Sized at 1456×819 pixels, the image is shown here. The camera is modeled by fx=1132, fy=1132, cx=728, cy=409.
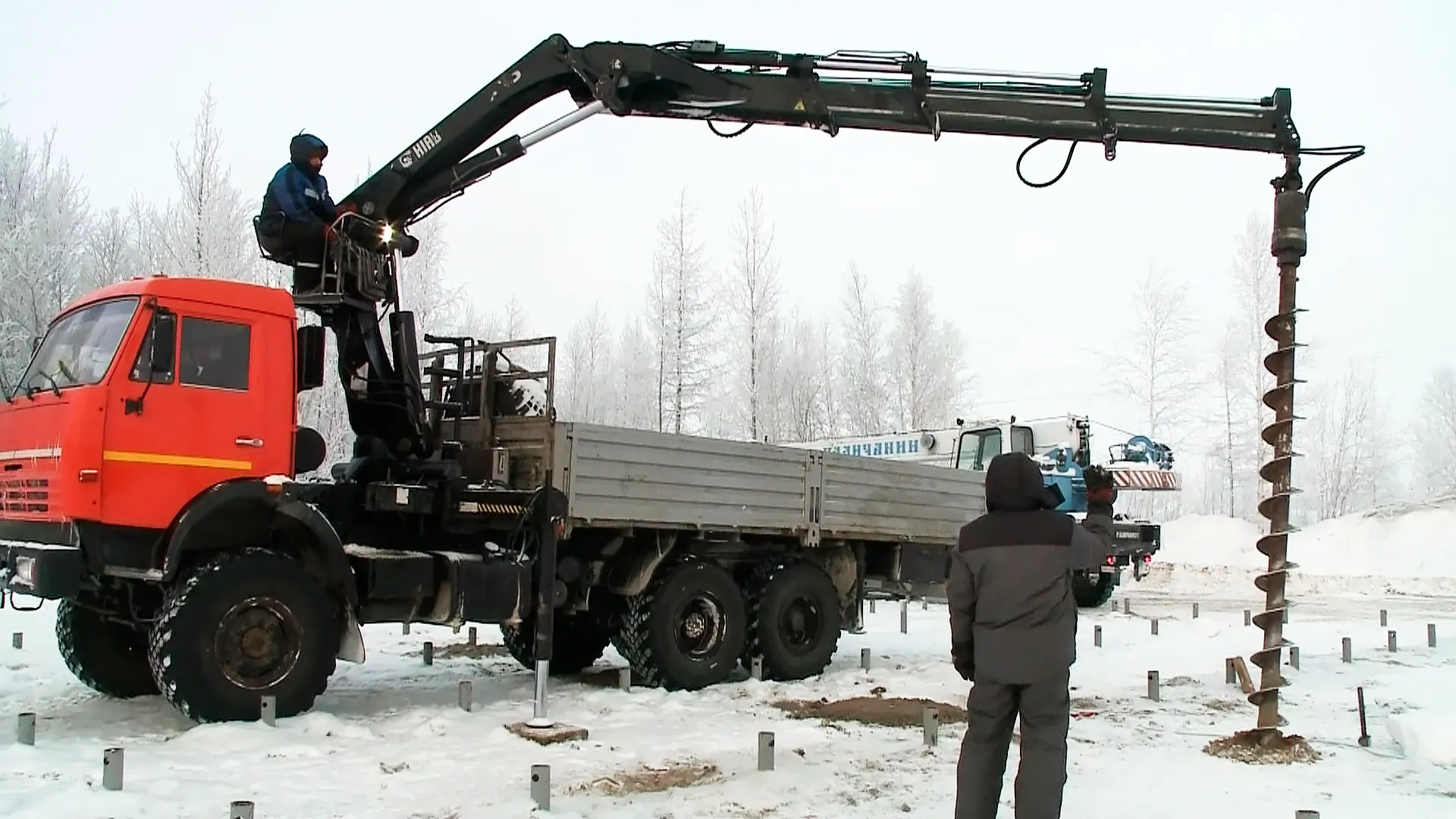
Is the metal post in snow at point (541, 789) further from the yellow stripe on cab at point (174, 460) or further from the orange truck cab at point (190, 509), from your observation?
the yellow stripe on cab at point (174, 460)

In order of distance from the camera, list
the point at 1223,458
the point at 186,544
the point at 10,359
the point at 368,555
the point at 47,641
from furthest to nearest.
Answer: the point at 1223,458
the point at 10,359
the point at 47,641
the point at 368,555
the point at 186,544

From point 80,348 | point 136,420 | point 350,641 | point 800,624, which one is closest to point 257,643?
point 350,641

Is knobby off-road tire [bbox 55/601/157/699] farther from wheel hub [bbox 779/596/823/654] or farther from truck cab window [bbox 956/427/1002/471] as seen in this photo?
truck cab window [bbox 956/427/1002/471]

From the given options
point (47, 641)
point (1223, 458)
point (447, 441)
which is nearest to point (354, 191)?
point (447, 441)

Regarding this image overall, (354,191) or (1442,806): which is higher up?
(354,191)

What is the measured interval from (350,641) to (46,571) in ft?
6.73

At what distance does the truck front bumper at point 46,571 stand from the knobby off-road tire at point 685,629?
439 centimetres

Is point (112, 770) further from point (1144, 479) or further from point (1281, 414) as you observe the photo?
point (1144, 479)

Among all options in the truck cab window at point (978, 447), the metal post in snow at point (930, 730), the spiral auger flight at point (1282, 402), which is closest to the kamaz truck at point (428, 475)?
the spiral auger flight at point (1282, 402)

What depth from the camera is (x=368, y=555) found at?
8688mm

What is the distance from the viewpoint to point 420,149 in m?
9.71

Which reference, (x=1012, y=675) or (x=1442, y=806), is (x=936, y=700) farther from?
(x=1012, y=675)

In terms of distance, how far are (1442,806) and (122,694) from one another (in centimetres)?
913

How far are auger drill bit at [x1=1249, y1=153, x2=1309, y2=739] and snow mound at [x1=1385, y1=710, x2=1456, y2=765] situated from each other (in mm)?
774
